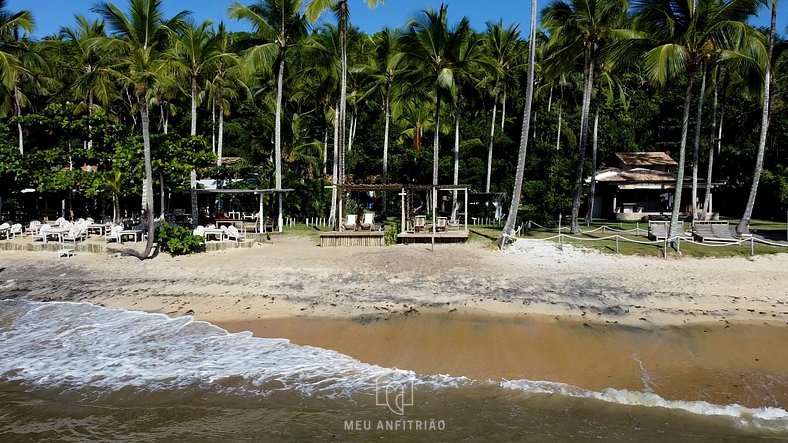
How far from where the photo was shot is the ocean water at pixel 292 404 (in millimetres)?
6109

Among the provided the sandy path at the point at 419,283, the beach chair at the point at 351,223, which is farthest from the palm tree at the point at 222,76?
the sandy path at the point at 419,283

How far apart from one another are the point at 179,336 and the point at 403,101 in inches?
788

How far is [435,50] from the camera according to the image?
22.7 metres

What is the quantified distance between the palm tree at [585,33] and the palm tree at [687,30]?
10.5 ft

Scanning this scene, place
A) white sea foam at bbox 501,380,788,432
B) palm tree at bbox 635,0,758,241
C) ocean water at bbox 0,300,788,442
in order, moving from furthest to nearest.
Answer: palm tree at bbox 635,0,758,241 < white sea foam at bbox 501,380,788,432 < ocean water at bbox 0,300,788,442

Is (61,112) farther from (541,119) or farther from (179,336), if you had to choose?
(541,119)

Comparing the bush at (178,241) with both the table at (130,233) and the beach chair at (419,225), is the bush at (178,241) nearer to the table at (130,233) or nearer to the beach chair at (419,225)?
the table at (130,233)

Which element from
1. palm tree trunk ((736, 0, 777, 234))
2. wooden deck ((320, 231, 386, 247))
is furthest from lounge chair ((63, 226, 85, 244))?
palm tree trunk ((736, 0, 777, 234))

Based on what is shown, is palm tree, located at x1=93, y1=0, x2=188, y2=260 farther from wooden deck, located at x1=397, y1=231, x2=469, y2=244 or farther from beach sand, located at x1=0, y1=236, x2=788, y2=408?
wooden deck, located at x1=397, y1=231, x2=469, y2=244

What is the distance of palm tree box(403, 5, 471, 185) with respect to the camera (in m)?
22.1

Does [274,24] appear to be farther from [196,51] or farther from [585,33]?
[585,33]

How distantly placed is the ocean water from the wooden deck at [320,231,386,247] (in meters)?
9.13

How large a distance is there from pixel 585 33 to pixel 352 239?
39.1ft

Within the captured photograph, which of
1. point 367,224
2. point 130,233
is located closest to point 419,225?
point 367,224
